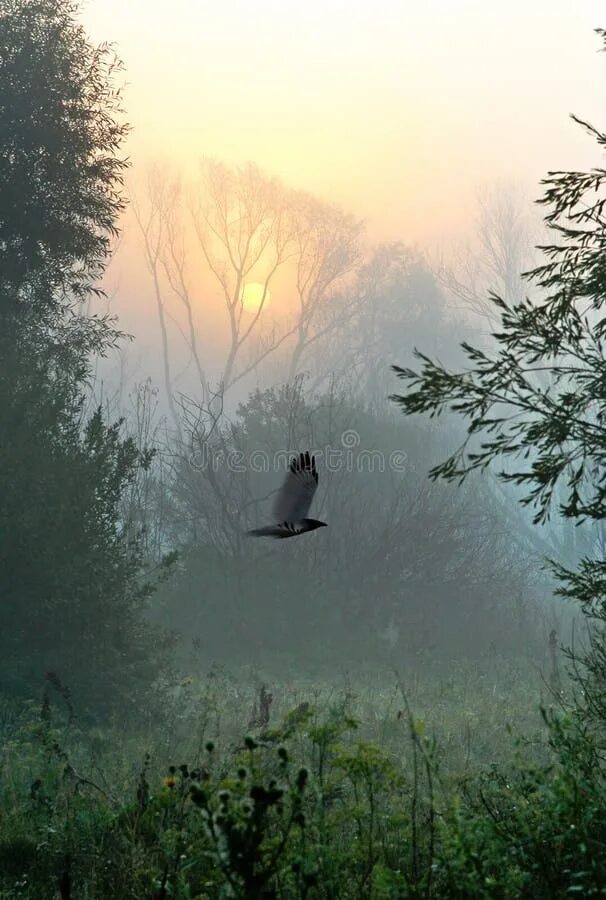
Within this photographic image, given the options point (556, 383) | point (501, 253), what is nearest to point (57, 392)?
point (556, 383)

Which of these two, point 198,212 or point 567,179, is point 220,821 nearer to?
point 567,179

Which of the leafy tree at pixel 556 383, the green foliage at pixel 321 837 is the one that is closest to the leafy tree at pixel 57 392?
the green foliage at pixel 321 837

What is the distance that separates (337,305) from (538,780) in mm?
51886

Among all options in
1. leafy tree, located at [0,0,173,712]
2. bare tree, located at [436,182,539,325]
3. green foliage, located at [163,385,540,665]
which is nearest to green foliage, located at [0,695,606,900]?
leafy tree, located at [0,0,173,712]

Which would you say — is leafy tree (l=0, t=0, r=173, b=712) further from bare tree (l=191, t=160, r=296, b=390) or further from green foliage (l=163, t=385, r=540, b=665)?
bare tree (l=191, t=160, r=296, b=390)

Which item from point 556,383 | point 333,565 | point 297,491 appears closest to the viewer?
point 297,491

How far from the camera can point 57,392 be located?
1347cm

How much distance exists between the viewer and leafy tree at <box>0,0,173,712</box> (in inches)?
488

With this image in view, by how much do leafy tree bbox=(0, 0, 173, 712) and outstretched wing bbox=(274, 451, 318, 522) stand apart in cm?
759

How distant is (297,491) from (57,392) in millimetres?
8843

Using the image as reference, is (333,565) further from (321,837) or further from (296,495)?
(321,837)

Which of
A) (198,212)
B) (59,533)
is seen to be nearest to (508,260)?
(198,212)

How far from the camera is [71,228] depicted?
15891mm

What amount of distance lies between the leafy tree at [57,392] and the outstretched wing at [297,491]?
24.9 ft
